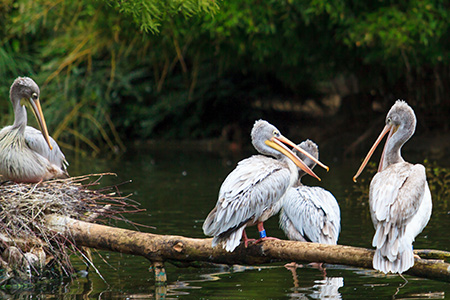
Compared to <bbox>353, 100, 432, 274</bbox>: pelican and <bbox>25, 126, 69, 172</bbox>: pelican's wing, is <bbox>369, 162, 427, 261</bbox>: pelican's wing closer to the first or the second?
<bbox>353, 100, 432, 274</bbox>: pelican

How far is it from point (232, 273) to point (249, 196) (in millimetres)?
1117

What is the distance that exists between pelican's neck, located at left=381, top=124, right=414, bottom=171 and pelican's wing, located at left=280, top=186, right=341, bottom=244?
1.10 metres

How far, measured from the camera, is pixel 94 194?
7.13 meters

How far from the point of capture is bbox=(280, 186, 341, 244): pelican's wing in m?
7.22

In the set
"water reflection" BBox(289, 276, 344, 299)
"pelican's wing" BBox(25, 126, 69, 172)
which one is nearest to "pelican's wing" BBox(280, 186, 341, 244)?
"water reflection" BBox(289, 276, 344, 299)

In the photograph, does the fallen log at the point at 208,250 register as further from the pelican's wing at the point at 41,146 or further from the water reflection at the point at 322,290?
the pelican's wing at the point at 41,146

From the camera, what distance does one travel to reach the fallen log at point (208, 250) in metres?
5.41

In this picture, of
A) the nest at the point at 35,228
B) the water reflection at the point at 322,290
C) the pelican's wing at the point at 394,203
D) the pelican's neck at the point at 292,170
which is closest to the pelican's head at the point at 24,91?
the nest at the point at 35,228

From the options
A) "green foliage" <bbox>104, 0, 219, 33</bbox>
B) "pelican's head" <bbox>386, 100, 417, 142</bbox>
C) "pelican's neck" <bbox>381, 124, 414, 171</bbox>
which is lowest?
"pelican's neck" <bbox>381, 124, 414, 171</bbox>

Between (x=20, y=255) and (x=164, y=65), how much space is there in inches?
595

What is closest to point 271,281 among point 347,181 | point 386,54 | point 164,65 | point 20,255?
point 20,255

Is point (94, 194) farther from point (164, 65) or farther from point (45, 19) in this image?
point (164, 65)

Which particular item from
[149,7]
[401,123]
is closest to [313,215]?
[401,123]

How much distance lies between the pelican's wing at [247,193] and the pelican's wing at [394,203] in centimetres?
87
